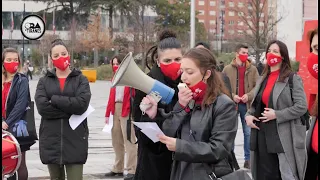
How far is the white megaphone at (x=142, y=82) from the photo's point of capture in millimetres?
4984

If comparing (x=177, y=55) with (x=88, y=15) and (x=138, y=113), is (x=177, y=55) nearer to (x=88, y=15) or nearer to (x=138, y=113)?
(x=138, y=113)

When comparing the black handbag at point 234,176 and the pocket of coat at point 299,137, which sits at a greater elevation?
the black handbag at point 234,176

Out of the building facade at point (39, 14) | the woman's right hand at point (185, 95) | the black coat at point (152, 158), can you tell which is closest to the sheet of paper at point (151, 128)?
the woman's right hand at point (185, 95)

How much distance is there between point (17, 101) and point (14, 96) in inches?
3.1

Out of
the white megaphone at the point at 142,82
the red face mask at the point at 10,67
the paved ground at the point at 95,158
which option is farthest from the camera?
the paved ground at the point at 95,158

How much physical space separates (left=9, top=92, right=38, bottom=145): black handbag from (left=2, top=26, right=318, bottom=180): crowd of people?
5cm

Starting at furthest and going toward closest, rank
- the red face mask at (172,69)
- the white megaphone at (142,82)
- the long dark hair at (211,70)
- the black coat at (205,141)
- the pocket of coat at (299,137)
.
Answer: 1. the pocket of coat at (299,137)
2. the red face mask at (172,69)
3. the white megaphone at (142,82)
4. the long dark hair at (211,70)
5. the black coat at (205,141)

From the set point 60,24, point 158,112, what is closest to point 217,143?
point 158,112

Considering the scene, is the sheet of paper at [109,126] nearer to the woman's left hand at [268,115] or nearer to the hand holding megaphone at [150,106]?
the woman's left hand at [268,115]

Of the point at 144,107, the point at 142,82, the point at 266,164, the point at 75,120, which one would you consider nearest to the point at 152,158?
the point at 144,107

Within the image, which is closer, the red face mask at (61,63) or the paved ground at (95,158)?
the red face mask at (61,63)

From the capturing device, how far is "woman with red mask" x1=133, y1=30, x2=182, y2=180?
530 cm

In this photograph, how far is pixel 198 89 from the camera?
4.49m

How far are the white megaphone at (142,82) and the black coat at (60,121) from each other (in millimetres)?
2158
